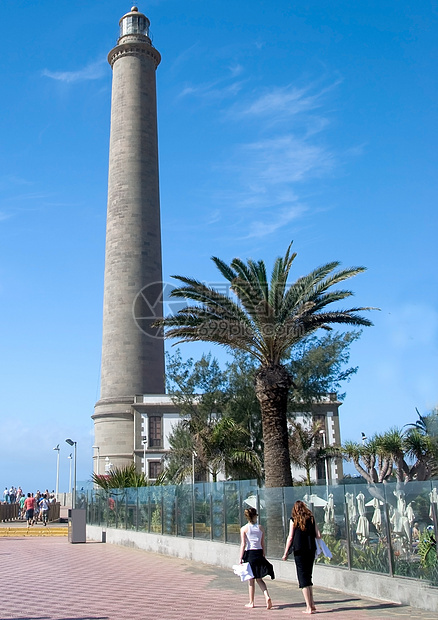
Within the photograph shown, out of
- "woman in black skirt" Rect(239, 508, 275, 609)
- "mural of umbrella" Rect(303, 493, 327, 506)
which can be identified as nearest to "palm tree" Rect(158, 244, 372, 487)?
"mural of umbrella" Rect(303, 493, 327, 506)

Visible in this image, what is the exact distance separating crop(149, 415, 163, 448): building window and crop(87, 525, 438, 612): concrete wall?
Result: 16.8 m

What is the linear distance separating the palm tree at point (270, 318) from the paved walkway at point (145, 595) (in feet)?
12.6

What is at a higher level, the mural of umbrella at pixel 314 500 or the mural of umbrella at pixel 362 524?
the mural of umbrella at pixel 314 500

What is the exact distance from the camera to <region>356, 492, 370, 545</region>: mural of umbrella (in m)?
12.1

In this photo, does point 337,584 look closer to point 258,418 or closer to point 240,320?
point 240,320

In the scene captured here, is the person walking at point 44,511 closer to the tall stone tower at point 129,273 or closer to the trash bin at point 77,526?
the tall stone tower at point 129,273

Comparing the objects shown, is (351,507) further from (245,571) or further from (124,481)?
(124,481)

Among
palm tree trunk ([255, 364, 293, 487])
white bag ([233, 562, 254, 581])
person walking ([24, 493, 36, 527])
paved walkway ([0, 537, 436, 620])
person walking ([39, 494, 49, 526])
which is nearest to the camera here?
paved walkway ([0, 537, 436, 620])

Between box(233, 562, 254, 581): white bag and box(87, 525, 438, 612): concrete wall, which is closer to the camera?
box(87, 525, 438, 612): concrete wall

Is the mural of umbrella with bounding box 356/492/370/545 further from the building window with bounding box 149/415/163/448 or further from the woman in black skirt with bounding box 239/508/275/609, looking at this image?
the building window with bounding box 149/415/163/448

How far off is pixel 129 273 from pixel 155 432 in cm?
961

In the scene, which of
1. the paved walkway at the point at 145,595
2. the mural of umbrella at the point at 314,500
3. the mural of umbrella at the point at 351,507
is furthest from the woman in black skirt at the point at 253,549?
the mural of umbrella at the point at 314,500

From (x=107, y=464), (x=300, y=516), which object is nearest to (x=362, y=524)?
(x=300, y=516)

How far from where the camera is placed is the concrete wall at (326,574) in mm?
10531
